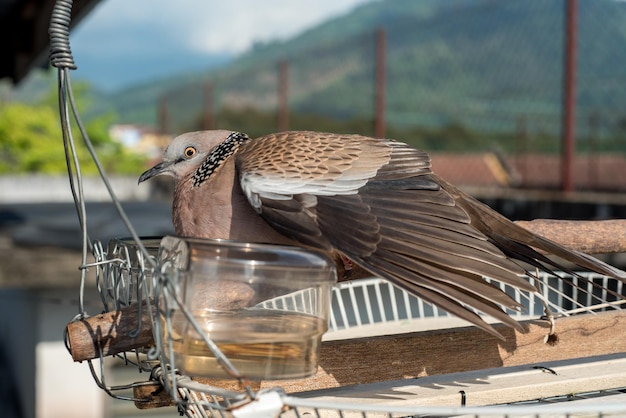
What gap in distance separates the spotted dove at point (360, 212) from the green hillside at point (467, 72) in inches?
125

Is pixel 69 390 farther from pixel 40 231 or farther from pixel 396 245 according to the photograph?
pixel 396 245

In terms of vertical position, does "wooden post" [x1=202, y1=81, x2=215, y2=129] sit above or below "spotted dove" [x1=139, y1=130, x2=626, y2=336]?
below

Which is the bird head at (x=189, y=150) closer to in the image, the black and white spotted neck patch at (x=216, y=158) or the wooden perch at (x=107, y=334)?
the black and white spotted neck patch at (x=216, y=158)

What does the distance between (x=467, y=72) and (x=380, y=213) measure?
5749 mm

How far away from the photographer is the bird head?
4.75ft

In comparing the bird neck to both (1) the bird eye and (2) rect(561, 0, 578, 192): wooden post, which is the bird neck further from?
(2) rect(561, 0, 578, 192): wooden post

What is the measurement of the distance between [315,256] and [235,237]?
0.33 metres

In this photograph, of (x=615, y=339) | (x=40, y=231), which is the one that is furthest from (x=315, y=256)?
(x=40, y=231)

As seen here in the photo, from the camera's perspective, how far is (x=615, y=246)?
157 cm

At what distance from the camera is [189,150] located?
4.79ft

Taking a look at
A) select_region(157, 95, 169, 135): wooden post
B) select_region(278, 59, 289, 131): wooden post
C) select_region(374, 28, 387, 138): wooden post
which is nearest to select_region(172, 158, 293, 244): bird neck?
select_region(374, 28, 387, 138): wooden post

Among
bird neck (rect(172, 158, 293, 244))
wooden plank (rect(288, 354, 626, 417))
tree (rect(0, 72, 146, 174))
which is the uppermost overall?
bird neck (rect(172, 158, 293, 244))

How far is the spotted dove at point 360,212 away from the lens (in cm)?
110

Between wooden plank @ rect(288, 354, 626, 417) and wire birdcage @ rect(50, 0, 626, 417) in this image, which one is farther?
wooden plank @ rect(288, 354, 626, 417)
